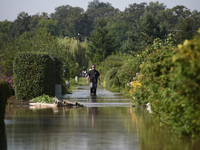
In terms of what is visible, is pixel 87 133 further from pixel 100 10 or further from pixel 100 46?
pixel 100 10

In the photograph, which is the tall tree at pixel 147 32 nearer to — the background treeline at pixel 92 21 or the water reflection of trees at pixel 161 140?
the background treeline at pixel 92 21

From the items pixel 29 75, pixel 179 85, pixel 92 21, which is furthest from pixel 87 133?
pixel 92 21

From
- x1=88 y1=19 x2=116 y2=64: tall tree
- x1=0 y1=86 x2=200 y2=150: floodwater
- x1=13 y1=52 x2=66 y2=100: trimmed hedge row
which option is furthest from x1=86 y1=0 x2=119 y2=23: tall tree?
x1=0 y1=86 x2=200 y2=150: floodwater

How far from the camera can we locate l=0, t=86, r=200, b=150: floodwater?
8688mm

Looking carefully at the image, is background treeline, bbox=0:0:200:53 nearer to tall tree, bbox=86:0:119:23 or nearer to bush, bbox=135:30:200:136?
tall tree, bbox=86:0:119:23

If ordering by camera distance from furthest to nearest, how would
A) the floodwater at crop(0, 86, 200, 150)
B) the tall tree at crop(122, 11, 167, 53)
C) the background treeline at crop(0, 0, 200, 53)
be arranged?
the background treeline at crop(0, 0, 200, 53), the tall tree at crop(122, 11, 167, 53), the floodwater at crop(0, 86, 200, 150)

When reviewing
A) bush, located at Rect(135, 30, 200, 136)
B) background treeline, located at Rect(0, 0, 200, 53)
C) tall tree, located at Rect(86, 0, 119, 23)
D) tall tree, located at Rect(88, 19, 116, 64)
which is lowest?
bush, located at Rect(135, 30, 200, 136)

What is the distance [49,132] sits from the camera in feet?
34.9

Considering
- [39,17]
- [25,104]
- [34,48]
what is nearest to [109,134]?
[25,104]

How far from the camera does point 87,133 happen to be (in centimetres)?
1043

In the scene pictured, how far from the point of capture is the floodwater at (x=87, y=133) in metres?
8.69

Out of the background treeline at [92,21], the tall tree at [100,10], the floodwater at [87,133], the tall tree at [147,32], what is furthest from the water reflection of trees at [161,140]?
the tall tree at [100,10]

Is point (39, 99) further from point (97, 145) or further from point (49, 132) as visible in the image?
point (97, 145)

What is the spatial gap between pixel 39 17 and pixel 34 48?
11602 centimetres
